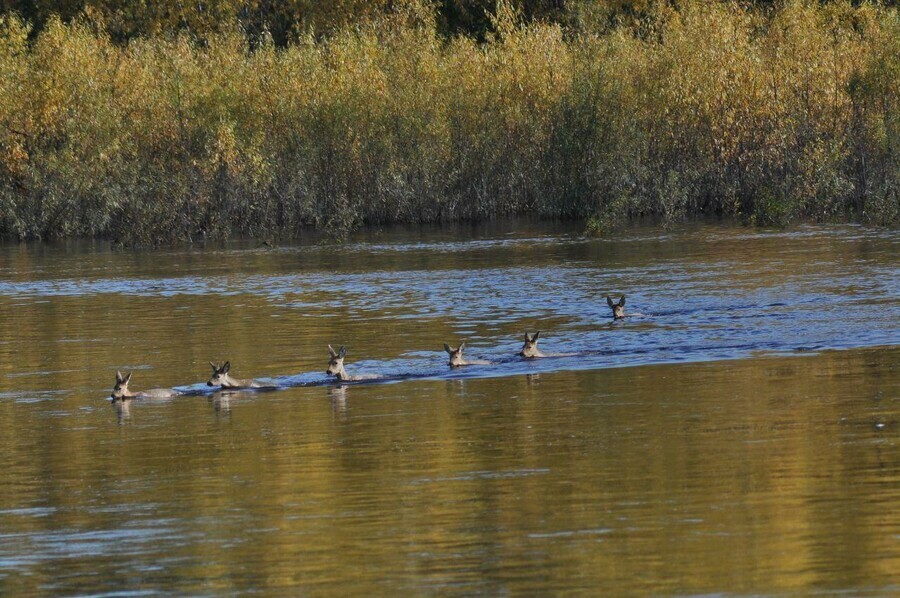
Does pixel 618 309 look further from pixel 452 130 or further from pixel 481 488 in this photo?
pixel 452 130

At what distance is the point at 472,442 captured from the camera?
12.1 m

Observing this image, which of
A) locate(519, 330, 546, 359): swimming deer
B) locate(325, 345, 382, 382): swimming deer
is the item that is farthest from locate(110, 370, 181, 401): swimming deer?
locate(519, 330, 546, 359): swimming deer

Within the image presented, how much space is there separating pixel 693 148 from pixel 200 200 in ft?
40.8

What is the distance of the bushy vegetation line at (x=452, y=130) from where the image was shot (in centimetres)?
3825

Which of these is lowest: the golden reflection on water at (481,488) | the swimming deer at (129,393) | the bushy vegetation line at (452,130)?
the golden reflection on water at (481,488)

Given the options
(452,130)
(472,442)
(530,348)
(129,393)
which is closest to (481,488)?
(472,442)

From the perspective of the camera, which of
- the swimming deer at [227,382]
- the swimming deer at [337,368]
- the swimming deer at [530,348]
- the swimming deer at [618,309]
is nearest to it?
the swimming deer at [227,382]

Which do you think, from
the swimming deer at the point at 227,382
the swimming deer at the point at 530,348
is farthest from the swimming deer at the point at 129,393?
the swimming deer at the point at 530,348

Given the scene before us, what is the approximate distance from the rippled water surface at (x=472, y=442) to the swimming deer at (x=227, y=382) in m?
0.17

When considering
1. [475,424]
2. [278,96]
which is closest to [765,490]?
[475,424]

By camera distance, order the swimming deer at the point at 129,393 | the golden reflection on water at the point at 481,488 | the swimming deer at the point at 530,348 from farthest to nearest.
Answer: the swimming deer at the point at 530,348 < the swimming deer at the point at 129,393 < the golden reflection on water at the point at 481,488

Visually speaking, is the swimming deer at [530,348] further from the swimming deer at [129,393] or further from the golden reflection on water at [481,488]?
the swimming deer at [129,393]

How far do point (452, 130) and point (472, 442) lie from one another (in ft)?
98.1

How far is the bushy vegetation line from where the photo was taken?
3825cm
